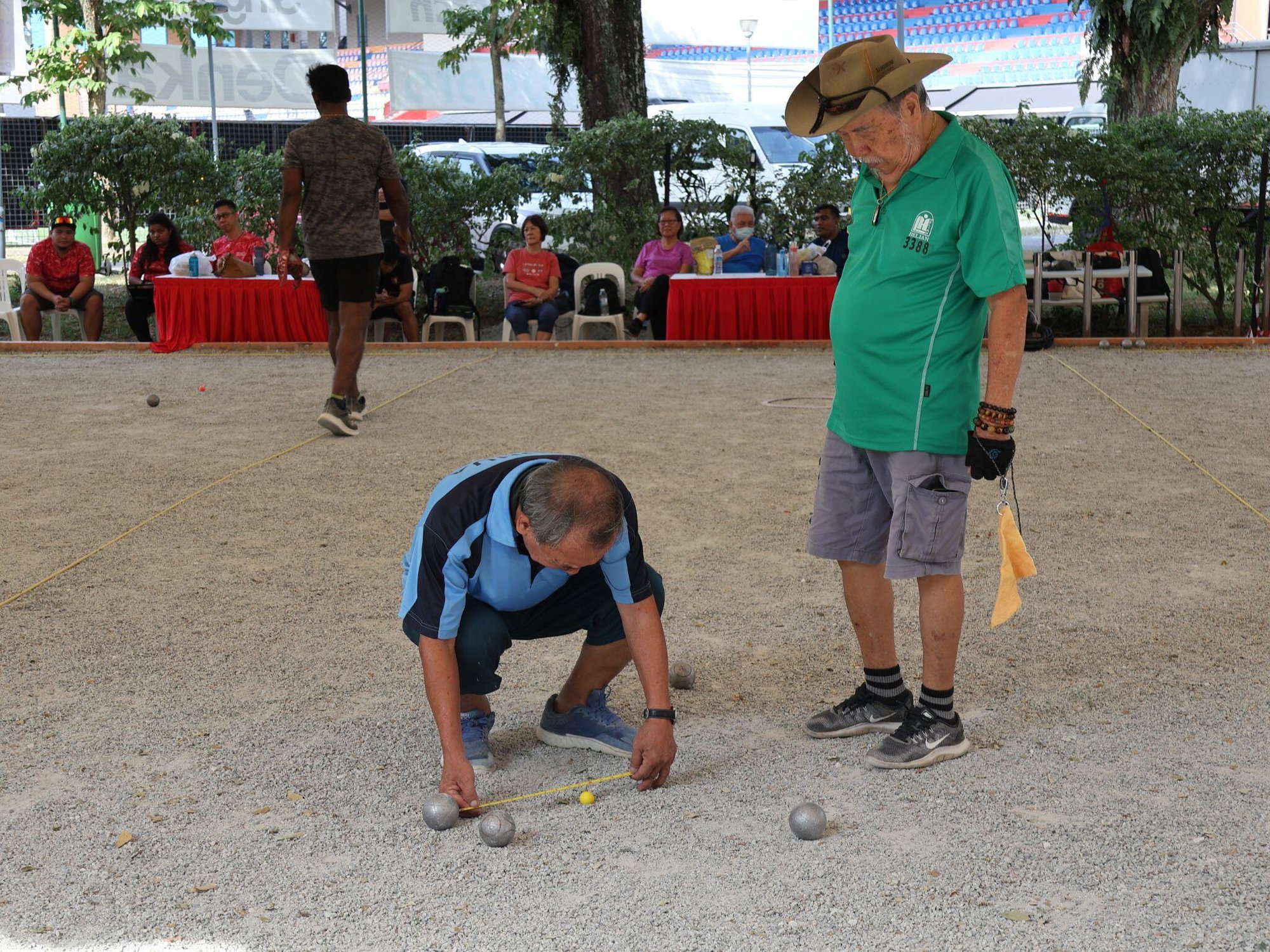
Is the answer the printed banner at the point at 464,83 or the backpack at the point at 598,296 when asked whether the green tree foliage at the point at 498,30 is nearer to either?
the printed banner at the point at 464,83

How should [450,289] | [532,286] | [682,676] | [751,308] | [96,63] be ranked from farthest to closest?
[96,63] → [450,289] → [532,286] → [751,308] → [682,676]

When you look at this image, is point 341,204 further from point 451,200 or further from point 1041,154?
point 1041,154

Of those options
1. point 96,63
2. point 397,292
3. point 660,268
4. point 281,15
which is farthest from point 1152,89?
point 281,15

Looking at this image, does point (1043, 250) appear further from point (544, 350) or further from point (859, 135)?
point (859, 135)

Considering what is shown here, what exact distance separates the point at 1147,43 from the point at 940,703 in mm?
13404

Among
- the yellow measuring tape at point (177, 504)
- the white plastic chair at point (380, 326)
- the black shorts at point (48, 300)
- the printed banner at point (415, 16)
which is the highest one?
the printed banner at point (415, 16)

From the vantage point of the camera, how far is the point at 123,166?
45.8 feet

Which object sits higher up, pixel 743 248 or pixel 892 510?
pixel 743 248

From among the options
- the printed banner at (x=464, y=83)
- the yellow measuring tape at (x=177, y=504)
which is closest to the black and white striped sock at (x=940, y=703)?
the yellow measuring tape at (x=177, y=504)

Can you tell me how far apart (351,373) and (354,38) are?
2875cm

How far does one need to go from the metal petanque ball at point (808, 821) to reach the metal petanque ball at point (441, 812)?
70cm

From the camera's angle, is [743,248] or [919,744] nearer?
[919,744]

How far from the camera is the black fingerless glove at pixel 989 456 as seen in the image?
3.07 m

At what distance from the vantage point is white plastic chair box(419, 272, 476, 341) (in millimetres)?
12289
